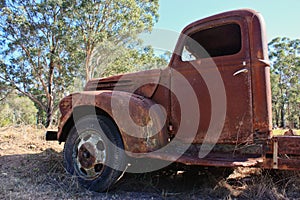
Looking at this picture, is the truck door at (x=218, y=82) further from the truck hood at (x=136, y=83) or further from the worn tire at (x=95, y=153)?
the worn tire at (x=95, y=153)

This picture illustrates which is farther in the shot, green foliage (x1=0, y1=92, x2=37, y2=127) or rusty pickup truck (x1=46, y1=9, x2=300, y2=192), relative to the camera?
green foliage (x1=0, y1=92, x2=37, y2=127)

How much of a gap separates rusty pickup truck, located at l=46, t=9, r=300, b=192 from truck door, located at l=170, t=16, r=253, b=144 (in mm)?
10

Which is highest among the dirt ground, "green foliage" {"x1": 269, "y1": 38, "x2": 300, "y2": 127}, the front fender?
"green foliage" {"x1": 269, "y1": 38, "x2": 300, "y2": 127}

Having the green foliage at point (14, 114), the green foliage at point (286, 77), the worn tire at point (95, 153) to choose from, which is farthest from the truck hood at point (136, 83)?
the green foliage at point (286, 77)

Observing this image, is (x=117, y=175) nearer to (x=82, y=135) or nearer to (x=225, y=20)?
(x=82, y=135)

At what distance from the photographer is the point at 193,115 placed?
3.13 meters

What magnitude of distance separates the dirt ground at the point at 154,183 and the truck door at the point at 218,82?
0.71 meters

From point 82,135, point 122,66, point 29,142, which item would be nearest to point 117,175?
point 82,135

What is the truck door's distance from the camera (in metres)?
2.86

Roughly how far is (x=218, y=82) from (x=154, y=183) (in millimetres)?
1664

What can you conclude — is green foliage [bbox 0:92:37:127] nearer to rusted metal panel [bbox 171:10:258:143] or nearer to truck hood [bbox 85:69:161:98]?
truck hood [bbox 85:69:161:98]

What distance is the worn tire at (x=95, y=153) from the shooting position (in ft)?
10.2

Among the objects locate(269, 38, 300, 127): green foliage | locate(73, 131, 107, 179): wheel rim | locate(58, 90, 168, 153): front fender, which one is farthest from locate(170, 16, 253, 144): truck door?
locate(269, 38, 300, 127): green foliage

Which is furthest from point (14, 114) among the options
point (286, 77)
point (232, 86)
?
point (286, 77)
